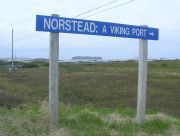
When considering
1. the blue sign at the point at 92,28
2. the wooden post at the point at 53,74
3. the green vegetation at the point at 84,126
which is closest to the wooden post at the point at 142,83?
the green vegetation at the point at 84,126

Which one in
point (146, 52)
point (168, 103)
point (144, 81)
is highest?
point (146, 52)

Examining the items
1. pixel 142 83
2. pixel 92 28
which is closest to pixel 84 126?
pixel 142 83

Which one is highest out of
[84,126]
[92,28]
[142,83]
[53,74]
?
[92,28]

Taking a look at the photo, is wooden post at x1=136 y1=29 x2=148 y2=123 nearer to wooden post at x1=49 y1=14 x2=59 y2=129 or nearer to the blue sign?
the blue sign

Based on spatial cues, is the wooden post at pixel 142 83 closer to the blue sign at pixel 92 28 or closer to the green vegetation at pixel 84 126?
the green vegetation at pixel 84 126

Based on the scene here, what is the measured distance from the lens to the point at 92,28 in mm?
8867

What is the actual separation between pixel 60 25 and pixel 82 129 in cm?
211

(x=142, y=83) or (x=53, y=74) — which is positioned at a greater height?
(x=53, y=74)

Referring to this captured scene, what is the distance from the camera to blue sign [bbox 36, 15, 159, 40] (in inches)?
323

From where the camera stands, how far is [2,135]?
272 inches

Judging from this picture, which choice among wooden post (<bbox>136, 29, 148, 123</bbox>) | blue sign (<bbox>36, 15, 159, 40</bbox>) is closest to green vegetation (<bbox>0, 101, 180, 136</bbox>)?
wooden post (<bbox>136, 29, 148, 123</bbox>)

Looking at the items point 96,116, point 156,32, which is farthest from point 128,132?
point 156,32

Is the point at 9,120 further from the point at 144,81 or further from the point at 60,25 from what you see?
the point at 144,81

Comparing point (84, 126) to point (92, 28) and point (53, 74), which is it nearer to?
point (53, 74)
